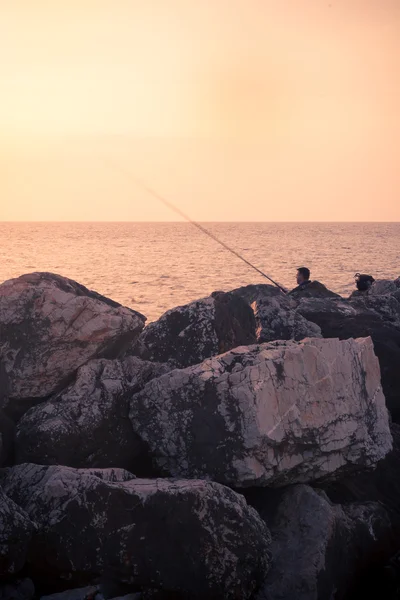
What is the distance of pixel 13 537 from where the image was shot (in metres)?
4.54

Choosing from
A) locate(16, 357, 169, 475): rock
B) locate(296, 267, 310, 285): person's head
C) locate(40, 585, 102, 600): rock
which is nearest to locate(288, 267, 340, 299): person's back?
locate(296, 267, 310, 285): person's head

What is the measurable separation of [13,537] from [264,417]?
209 centimetres

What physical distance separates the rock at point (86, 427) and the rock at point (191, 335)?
2.42 feet

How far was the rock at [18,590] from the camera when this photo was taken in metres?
4.58

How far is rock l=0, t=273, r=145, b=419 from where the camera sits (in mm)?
6355

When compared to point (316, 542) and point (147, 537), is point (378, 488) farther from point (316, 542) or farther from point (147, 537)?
point (147, 537)

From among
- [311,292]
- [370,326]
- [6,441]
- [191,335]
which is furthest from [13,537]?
[311,292]

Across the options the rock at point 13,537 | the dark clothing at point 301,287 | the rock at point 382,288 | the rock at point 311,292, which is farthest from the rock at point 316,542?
the rock at point 382,288

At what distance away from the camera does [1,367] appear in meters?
6.36

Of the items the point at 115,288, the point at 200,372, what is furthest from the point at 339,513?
the point at 115,288

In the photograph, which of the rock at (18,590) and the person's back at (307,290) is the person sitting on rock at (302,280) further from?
the rock at (18,590)

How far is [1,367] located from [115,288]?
23.4 m

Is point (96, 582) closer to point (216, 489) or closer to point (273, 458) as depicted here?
point (216, 489)

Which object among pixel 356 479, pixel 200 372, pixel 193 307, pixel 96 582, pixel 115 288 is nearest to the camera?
pixel 96 582
